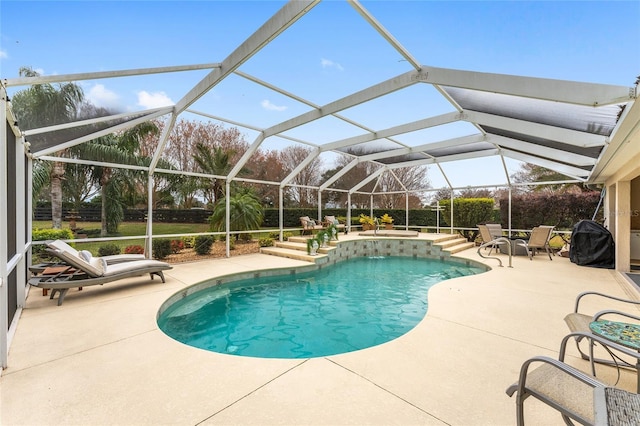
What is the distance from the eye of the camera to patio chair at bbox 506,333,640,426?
120 centimetres

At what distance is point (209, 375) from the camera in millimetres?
2455

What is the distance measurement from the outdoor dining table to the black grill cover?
24.1 feet

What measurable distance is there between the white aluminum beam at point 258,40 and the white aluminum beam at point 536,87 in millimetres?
2302

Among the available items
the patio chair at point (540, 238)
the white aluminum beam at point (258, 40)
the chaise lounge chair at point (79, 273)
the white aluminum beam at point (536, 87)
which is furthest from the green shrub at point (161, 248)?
the patio chair at point (540, 238)

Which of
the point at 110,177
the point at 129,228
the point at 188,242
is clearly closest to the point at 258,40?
the point at 188,242

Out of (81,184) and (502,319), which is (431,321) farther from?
(81,184)

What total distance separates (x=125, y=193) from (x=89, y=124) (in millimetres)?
6500

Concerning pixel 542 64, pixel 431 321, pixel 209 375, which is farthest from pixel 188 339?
pixel 542 64

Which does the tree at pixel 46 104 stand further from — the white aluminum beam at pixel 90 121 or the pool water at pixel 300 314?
the pool water at pixel 300 314

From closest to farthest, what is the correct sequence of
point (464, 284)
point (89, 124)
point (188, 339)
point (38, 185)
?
point (188, 339)
point (89, 124)
point (464, 284)
point (38, 185)

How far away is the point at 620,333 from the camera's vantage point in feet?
6.53

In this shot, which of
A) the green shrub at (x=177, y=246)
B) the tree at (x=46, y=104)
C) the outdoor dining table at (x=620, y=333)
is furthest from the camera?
the green shrub at (x=177, y=246)

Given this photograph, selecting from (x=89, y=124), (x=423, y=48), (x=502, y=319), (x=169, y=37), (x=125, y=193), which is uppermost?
(x=169, y=37)

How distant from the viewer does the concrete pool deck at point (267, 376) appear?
6.46 ft
